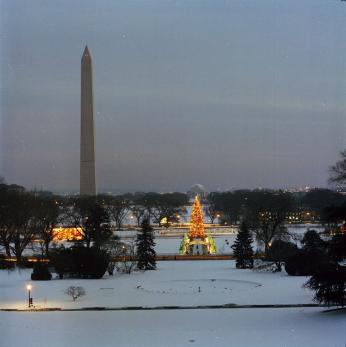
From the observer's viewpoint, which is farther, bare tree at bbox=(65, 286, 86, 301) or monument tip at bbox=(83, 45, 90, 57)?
monument tip at bbox=(83, 45, 90, 57)

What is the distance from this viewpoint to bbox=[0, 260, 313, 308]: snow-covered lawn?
1908 cm

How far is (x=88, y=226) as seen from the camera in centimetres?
3434

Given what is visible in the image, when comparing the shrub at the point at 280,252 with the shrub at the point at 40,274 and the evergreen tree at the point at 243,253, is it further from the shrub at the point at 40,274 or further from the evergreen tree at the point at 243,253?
the shrub at the point at 40,274

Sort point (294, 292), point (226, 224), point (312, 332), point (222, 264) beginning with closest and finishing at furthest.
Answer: point (312, 332) < point (294, 292) < point (222, 264) < point (226, 224)

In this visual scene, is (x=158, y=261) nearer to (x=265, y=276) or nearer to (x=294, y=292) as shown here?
(x=265, y=276)

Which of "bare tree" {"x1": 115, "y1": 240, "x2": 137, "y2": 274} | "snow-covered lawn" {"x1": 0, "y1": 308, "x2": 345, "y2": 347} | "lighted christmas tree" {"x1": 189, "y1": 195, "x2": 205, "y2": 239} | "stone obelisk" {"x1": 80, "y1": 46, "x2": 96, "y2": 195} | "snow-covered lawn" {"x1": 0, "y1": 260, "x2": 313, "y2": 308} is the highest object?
"stone obelisk" {"x1": 80, "y1": 46, "x2": 96, "y2": 195}

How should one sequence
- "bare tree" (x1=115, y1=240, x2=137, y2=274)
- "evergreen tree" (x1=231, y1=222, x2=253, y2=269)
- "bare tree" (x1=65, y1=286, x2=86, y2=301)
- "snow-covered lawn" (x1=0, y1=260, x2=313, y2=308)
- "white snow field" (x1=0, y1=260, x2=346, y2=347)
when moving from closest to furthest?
"white snow field" (x1=0, y1=260, x2=346, y2=347)
"snow-covered lawn" (x1=0, y1=260, x2=313, y2=308)
"bare tree" (x1=65, y1=286, x2=86, y2=301)
"bare tree" (x1=115, y1=240, x2=137, y2=274)
"evergreen tree" (x1=231, y1=222, x2=253, y2=269)

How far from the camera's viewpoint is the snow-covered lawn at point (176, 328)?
11781 mm

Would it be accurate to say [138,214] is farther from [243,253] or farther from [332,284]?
[332,284]

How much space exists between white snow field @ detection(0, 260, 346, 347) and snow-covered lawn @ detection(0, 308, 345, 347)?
0.06 feet

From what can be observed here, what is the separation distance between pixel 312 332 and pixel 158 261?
21496 millimetres

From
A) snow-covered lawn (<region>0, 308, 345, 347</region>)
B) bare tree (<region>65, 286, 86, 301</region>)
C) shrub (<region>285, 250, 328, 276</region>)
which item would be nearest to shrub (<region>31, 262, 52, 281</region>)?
bare tree (<region>65, 286, 86, 301</region>)

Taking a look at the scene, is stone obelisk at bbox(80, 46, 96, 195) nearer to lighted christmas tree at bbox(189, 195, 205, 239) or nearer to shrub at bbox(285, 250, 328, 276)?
lighted christmas tree at bbox(189, 195, 205, 239)

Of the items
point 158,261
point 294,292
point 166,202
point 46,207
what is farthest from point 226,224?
point 294,292
